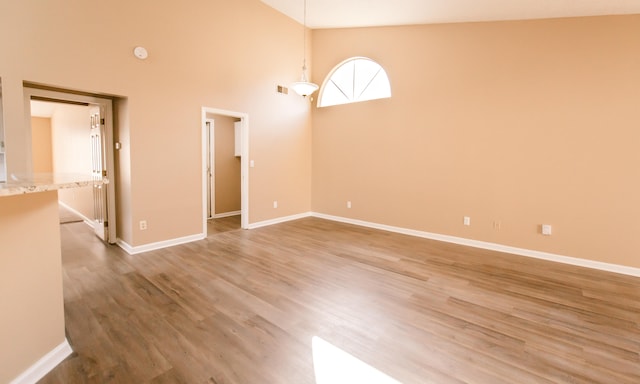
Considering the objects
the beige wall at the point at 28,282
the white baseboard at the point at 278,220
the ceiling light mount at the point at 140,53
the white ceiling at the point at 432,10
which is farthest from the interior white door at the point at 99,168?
the white ceiling at the point at 432,10

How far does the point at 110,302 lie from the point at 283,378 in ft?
6.20

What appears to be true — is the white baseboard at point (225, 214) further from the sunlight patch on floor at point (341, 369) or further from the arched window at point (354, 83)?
the sunlight patch on floor at point (341, 369)

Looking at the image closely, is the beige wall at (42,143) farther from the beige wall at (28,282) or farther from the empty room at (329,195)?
the beige wall at (28,282)

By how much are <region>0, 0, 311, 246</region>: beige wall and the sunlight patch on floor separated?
3.22 m

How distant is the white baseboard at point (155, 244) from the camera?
12.7 ft

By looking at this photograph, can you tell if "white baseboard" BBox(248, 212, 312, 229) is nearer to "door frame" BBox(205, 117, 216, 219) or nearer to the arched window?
"door frame" BBox(205, 117, 216, 219)

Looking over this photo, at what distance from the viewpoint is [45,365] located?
5.52ft

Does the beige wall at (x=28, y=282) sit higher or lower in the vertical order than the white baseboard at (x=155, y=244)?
higher

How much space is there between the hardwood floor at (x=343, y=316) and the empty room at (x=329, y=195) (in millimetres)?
24

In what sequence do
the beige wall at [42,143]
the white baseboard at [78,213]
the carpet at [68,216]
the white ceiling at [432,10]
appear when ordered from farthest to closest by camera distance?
the beige wall at [42,143] < the carpet at [68,216] < the white baseboard at [78,213] < the white ceiling at [432,10]

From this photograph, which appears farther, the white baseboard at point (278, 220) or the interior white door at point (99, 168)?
the white baseboard at point (278, 220)

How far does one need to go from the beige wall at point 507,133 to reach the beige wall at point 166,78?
4.96 ft

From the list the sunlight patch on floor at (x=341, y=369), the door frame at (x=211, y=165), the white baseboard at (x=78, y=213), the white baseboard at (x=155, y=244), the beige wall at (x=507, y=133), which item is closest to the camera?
the sunlight patch on floor at (x=341, y=369)

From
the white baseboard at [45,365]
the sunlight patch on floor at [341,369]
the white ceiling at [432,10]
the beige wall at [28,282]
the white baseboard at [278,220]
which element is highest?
the white ceiling at [432,10]
